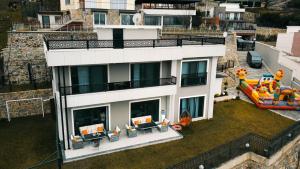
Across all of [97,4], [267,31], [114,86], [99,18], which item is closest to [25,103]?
[114,86]

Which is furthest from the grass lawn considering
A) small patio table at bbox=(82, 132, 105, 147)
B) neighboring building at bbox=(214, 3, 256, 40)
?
neighboring building at bbox=(214, 3, 256, 40)

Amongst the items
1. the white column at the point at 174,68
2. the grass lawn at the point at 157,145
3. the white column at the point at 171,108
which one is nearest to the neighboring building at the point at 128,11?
the white column at the point at 174,68

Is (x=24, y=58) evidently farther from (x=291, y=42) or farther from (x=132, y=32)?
(x=291, y=42)

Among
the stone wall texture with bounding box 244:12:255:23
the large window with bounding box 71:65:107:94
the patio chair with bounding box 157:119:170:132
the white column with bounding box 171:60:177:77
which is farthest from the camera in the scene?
the stone wall texture with bounding box 244:12:255:23

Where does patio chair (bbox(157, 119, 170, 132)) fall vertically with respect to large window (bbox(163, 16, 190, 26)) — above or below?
below

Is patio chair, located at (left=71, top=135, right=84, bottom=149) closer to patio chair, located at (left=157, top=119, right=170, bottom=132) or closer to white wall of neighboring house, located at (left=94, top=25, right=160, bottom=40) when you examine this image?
patio chair, located at (left=157, top=119, right=170, bottom=132)

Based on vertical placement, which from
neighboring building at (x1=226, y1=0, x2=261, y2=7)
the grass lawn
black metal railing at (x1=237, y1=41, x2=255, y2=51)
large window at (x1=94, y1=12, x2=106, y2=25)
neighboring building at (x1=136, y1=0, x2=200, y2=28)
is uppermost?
neighboring building at (x1=226, y1=0, x2=261, y2=7)

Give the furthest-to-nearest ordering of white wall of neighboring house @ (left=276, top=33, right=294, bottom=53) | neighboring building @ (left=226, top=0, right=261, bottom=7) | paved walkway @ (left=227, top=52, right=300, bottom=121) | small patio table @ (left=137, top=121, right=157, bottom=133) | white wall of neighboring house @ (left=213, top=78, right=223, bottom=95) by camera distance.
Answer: neighboring building @ (left=226, top=0, right=261, bottom=7) → white wall of neighboring house @ (left=276, top=33, right=294, bottom=53) → white wall of neighboring house @ (left=213, top=78, right=223, bottom=95) → paved walkway @ (left=227, top=52, right=300, bottom=121) → small patio table @ (left=137, top=121, right=157, bottom=133)
